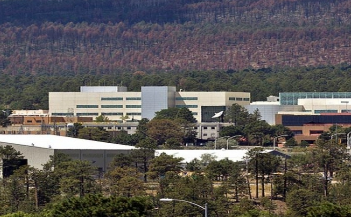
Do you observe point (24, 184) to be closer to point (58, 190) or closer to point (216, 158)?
point (58, 190)

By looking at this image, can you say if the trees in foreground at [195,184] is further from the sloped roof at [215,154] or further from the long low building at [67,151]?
the sloped roof at [215,154]

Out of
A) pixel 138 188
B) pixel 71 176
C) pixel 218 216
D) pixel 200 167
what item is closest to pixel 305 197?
pixel 218 216

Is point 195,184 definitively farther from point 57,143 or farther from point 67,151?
point 57,143

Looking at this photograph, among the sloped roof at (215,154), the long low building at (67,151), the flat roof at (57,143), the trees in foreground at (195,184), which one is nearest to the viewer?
the trees in foreground at (195,184)

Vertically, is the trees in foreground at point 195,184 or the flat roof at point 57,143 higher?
the flat roof at point 57,143

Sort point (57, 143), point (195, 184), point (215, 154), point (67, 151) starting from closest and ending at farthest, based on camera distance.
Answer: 1. point (195, 184)
2. point (67, 151)
3. point (57, 143)
4. point (215, 154)

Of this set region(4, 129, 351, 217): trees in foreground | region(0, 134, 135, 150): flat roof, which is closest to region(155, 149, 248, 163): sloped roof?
region(0, 134, 135, 150): flat roof

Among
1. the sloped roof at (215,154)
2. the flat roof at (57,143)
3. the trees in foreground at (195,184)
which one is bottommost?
the trees in foreground at (195,184)

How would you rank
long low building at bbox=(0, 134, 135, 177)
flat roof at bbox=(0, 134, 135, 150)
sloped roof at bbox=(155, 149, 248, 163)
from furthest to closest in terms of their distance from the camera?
sloped roof at bbox=(155, 149, 248, 163)
flat roof at bbox=(0, 134, 135, 150)
long low building at bbox=(0, 134, 135, 177)

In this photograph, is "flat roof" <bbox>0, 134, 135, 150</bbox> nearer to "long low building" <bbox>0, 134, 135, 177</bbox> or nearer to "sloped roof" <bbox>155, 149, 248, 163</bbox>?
"long low building" <bbox>0, 134, 135, 177</bbox>

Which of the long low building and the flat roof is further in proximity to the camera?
the flat roof

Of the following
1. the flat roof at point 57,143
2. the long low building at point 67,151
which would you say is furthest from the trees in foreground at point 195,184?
the flat roof at point 57,143

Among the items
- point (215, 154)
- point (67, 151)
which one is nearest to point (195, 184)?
point (67, 151)

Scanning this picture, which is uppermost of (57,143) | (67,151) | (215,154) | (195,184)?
(57,143)
